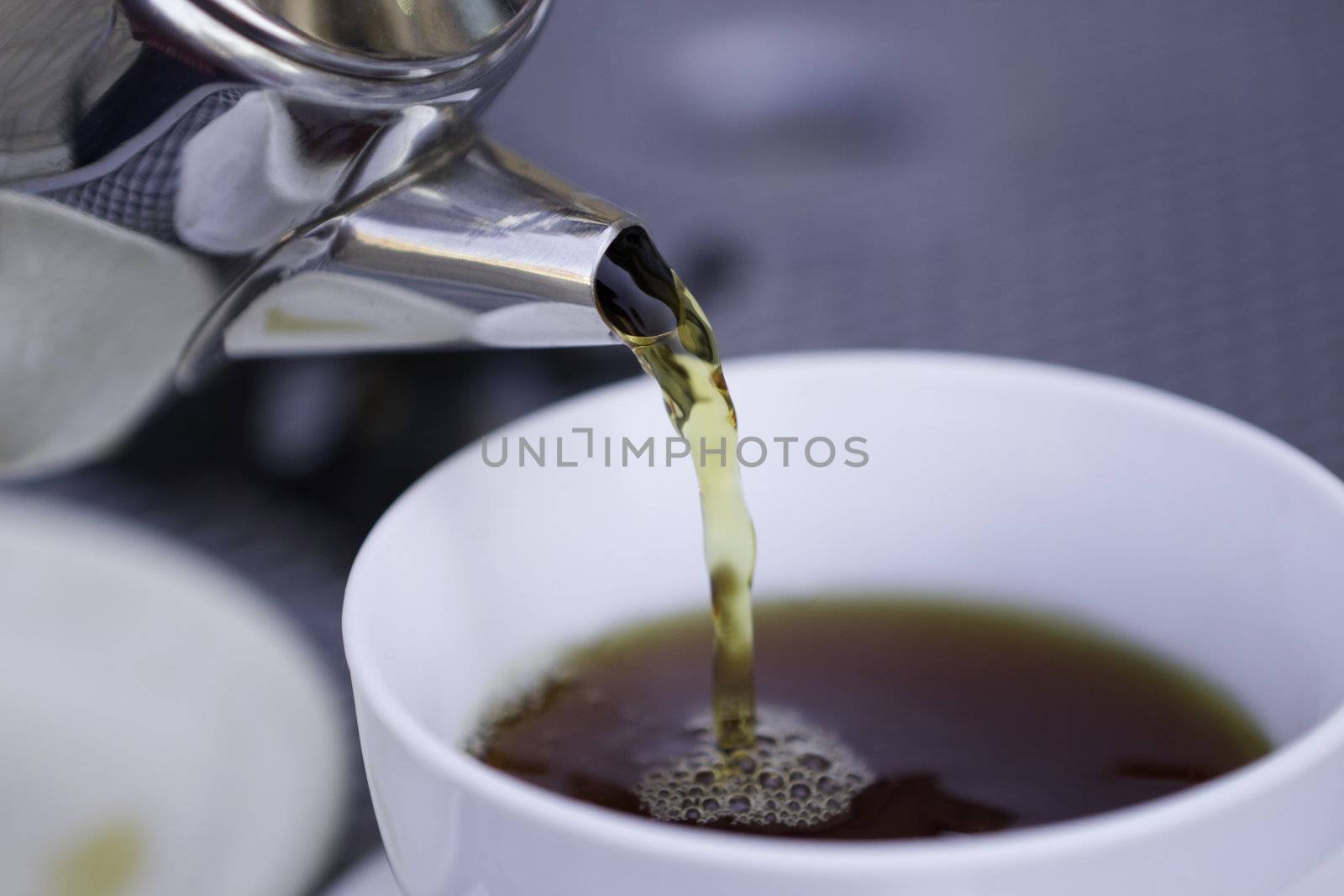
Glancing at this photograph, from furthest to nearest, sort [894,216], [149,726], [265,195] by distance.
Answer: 1. [894,216]
2. [149,726]
3. [265,195]

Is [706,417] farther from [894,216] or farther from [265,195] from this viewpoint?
[894,216]

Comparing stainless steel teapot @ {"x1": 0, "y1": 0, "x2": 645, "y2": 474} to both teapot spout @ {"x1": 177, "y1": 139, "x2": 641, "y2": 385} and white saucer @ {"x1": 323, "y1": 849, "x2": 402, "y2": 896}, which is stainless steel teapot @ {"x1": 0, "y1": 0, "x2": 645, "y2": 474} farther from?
white saucer @ {"x1": 323, "y1": 849, "x2": 402, "y2": 896}

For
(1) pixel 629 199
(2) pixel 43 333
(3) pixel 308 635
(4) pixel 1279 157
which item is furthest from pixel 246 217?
(4) pixel 1279 157

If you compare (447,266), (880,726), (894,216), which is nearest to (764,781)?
(880,726)

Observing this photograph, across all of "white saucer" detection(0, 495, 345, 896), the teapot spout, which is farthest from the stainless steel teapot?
"white saucer" detection(0, 495, 345, 896)

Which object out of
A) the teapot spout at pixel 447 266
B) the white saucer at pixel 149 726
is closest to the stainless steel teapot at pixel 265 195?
the teapot spout at pixel 447 266

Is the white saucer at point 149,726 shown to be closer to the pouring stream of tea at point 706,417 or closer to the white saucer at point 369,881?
the white saucer at point 369,881
